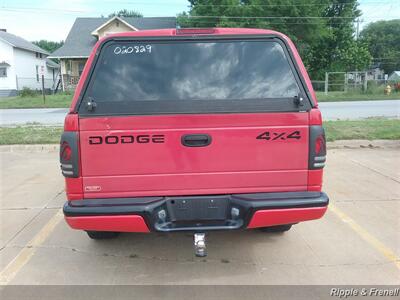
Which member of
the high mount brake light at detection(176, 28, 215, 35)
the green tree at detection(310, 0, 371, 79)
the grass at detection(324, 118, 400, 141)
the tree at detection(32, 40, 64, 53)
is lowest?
the grass at detection(324, 118, 400, 141)

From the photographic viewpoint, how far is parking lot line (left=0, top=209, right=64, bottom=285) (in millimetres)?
3867

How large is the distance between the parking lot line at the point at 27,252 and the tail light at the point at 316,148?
2.80 meters

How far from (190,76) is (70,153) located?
1.14 metres

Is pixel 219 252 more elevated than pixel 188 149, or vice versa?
pixel 188 149

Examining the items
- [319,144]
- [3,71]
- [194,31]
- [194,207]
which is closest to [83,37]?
[3,71]

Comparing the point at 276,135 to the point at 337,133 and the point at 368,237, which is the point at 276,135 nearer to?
the point at 368,237

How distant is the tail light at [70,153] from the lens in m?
3.34

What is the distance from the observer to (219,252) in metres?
4.30

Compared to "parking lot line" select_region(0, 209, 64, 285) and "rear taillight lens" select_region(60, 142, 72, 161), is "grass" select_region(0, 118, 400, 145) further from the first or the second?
"rear taillight lens" select_region(60, 142, 72, 161)

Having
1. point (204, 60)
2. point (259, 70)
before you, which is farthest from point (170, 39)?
point (259, 70)

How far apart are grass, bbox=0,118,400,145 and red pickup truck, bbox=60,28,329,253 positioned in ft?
23.6

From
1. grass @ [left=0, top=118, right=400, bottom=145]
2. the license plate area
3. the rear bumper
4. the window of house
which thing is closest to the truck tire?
the rear bumper

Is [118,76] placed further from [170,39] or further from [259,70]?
[259,70]

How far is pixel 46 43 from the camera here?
313 ft
